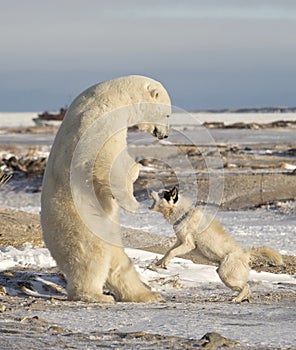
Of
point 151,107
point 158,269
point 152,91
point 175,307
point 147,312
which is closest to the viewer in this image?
point 147,312

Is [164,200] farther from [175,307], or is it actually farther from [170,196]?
[175,307]

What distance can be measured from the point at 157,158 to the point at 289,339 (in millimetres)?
19968

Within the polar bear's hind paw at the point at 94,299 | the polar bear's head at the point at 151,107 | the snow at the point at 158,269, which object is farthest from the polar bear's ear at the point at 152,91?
the snow at the point at 158,269

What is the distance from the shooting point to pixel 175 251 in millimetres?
9172

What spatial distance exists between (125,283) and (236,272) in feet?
4.07

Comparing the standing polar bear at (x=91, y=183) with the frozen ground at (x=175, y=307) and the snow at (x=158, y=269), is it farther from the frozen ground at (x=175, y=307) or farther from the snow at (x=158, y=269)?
the snow at (x=158, y=269)

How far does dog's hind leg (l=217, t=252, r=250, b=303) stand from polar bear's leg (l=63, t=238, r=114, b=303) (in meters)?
1.36

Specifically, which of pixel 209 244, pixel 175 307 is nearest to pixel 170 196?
pixel 209 244

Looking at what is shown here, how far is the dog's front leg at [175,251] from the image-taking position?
917 cm

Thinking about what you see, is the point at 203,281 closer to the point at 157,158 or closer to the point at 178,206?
the point at 178,206

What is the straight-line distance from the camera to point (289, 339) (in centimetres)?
564

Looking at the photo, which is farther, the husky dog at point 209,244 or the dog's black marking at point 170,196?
the dog's black marking at point 170,196

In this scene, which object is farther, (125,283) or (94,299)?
(125,283)

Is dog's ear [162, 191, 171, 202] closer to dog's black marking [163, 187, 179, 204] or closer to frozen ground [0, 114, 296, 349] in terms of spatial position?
dog's black marking [163, 187, 179, 204]
